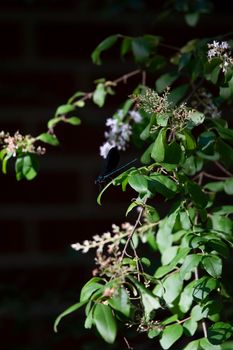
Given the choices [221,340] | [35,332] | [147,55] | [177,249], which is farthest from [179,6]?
[35,332]

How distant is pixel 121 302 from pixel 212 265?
137mm

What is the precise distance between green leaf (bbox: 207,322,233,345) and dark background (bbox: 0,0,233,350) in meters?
0.72

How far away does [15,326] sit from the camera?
1312 mm

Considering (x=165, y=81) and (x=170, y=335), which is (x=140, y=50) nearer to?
(x=165, y=81)

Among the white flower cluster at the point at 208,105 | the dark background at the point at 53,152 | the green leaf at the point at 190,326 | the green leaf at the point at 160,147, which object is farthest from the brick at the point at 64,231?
the green leaf at the point at 160,147

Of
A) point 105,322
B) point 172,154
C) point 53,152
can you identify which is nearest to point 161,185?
point 172,154

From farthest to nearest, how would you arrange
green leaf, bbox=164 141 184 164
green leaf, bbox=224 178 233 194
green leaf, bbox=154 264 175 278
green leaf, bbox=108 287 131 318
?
1. green leaf, bbox=224 178 233 194
2. green leaf, bbox=154 264 175 278
3. green leaf, bbox=164 141 184 164
4. green leaf, bbox=108 287 131 318

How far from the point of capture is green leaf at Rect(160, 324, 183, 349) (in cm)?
63

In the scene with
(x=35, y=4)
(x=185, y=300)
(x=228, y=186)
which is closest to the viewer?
(x=185, y=300)

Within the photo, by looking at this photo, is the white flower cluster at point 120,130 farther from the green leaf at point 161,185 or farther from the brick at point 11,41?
the brick at point 11,41

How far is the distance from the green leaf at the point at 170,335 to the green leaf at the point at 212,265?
0.08m

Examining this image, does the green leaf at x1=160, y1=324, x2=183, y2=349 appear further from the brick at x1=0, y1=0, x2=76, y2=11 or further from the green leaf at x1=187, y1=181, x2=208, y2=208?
the brick at x1=0, y1=0, x2=76, y2=11

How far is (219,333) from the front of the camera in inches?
23.9

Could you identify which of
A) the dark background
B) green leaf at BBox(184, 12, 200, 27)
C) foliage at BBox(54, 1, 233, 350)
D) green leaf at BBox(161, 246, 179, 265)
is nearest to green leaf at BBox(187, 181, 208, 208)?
foliage at BBox(54, 1, 233, 350)
